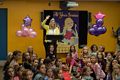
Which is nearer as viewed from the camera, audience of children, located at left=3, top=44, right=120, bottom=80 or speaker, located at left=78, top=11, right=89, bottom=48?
audience of children, located at left=3, top=44, right=120, bottom=80

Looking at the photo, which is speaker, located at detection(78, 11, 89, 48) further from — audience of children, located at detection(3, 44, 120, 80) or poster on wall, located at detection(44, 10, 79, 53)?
audience of children, located at detection(3, 44, 120, 80)

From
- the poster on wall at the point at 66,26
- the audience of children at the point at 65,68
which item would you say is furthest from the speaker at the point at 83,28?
the audience of children at the point at 65,68

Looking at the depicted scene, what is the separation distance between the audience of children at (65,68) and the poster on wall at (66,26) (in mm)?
2632

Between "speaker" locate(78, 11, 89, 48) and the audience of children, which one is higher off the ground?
"speaker" locate(78, 11, 89, 48)

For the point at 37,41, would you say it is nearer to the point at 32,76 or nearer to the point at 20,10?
the point at 20,10

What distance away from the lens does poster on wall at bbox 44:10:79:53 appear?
1471cm

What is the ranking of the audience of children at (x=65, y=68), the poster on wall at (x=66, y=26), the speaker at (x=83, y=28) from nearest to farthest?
the audience of children at (x=65, y=68) < the poster on wall at (x=66, y=26) < the speaker at (x=83, y=28)

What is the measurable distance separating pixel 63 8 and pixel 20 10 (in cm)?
148

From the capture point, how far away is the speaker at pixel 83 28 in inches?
587

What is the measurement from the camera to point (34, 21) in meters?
14.7

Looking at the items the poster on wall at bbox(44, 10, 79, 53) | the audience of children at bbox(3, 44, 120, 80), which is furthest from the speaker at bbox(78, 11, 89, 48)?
the audience of children at bbox(3, 44, 120, 80)

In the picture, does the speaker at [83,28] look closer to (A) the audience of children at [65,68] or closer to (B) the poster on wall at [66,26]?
(B) the poster on wall at [66,26]

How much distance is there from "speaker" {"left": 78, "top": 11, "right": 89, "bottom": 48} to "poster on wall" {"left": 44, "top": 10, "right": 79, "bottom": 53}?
0.38 ft

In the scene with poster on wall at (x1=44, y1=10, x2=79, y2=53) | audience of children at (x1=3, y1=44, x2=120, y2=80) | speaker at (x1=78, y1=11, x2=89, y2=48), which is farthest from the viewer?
speaker at (x1=78, y1=11, x2=89, y2=48)
